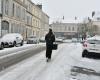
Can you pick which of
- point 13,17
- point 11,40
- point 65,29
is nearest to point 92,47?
point 11,40

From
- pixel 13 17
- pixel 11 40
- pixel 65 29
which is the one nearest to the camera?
pixel 11 40

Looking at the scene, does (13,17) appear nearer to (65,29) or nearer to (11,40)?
(11,40)

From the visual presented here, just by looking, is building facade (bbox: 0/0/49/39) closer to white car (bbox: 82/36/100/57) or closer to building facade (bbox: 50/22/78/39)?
white car (bbox: 82/36/100/57)

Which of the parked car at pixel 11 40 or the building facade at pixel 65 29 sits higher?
the building facade at pixel 65 29

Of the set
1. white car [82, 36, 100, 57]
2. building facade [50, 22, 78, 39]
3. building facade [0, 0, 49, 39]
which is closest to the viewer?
white car [82, 36, 100, 57]

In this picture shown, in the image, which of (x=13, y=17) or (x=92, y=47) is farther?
(x=13, y=17)

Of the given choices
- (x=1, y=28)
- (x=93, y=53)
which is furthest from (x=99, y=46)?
(x=1, y=28)

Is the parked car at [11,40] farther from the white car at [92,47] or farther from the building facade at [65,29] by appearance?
the building facade at [65,29]

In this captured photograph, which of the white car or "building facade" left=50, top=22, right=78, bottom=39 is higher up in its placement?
"building facade" left=50, top=22, right=78, bottom=39

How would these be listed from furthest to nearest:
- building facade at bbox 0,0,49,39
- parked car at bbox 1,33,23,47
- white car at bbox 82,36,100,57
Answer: building facade at bbox 0,0,49,39, parked car at bbox 1,33,23,47, white car at bbox 82,36,100,57

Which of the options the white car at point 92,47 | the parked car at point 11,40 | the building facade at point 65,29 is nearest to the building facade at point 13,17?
the parked car at point 11,40

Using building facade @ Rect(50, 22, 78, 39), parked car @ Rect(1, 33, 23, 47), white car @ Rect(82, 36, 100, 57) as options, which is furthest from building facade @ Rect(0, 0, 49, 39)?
building facade @ Rect(50, 22, 78, 39)

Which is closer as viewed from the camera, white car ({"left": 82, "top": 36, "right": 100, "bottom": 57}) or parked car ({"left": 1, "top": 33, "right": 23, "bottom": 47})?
white car ({"left": 82, "top": 36, "right": 100, "bottom": 57})

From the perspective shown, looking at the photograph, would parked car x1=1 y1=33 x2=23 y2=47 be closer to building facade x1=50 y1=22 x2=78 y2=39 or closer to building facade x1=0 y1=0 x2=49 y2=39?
building facade x1=0 y1=0 x2=49 y2=39
